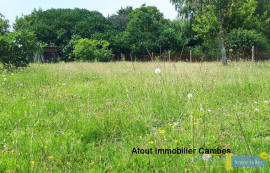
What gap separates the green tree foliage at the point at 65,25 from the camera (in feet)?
78.0

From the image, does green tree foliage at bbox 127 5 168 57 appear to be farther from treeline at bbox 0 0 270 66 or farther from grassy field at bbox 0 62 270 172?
grassy field at bbox 0 62 270 172

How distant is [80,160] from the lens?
2.28 meters

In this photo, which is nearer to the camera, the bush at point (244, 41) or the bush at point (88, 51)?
the bush at point (88, 51)

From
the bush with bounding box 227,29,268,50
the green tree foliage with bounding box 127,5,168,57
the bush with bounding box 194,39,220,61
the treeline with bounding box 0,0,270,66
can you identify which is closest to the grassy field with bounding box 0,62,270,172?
the treeline with bounding box 0,0,270,66

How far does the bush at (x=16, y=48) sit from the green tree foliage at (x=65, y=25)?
47.5ft

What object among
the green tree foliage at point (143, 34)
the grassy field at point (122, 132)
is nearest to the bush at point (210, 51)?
the green tree foliage at point (143, 34)

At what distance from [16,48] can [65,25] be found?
17719 millimetres

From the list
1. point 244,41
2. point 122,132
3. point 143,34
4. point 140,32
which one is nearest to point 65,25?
point 140,32

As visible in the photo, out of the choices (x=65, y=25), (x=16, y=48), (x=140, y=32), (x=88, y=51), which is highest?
(x=65, y=25)

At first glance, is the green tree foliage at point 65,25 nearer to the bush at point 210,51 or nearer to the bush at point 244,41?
the bush at point 210,51

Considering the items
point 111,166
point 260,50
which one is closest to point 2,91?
point 111,166

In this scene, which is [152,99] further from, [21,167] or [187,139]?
[21,167]

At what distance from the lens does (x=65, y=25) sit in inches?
995

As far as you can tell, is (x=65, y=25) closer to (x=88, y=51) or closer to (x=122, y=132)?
(x=88, y=51)
